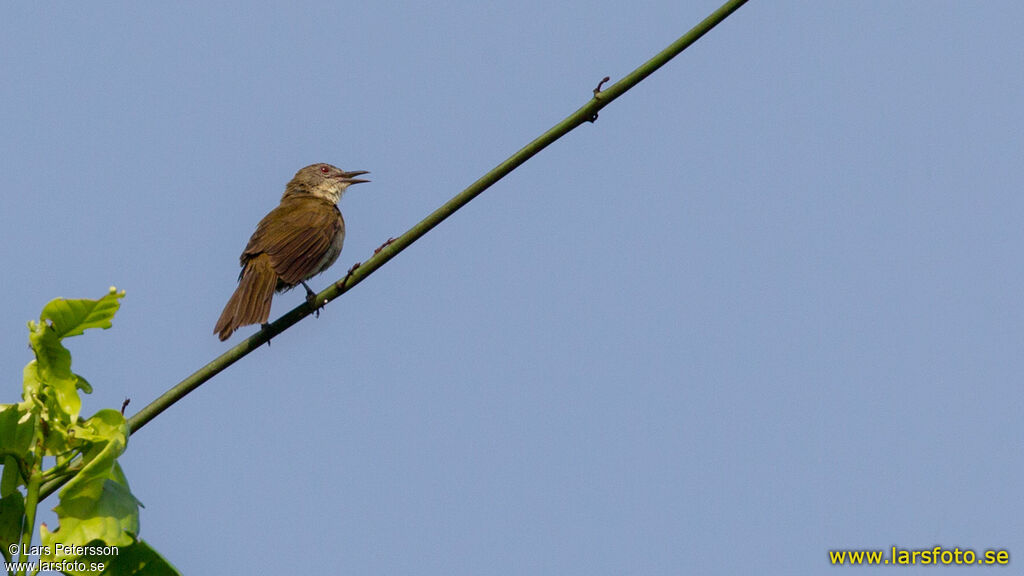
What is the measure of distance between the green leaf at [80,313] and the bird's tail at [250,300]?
11.5 feet

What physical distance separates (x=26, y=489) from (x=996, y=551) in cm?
424

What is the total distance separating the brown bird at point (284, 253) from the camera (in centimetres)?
641

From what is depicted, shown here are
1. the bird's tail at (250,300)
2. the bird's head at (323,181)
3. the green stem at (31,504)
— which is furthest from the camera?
the bird's head at (323,181)

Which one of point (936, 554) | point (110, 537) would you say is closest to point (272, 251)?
point (936, 554)

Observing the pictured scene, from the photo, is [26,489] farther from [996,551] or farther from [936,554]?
[996,551]

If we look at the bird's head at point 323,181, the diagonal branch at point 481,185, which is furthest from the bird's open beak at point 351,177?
the diagonal branch at point 481,185

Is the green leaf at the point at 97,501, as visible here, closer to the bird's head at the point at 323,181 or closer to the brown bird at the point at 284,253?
the brown bird at the point at 284,253

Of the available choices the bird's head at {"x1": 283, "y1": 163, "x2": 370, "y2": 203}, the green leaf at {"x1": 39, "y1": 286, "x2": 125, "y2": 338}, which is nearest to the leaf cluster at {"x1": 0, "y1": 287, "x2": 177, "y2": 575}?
the green leaf at {"x1": 39, "y1": 286, "x2": 125, "y2": 338}

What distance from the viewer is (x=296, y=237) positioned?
24.8ft

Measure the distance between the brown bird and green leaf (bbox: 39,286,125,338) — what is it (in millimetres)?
3507

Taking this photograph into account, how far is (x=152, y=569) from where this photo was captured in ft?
8.79

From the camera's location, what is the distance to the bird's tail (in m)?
6.26

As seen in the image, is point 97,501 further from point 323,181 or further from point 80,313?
point 323,181

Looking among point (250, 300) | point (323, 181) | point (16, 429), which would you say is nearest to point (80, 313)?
point (16, 429)
